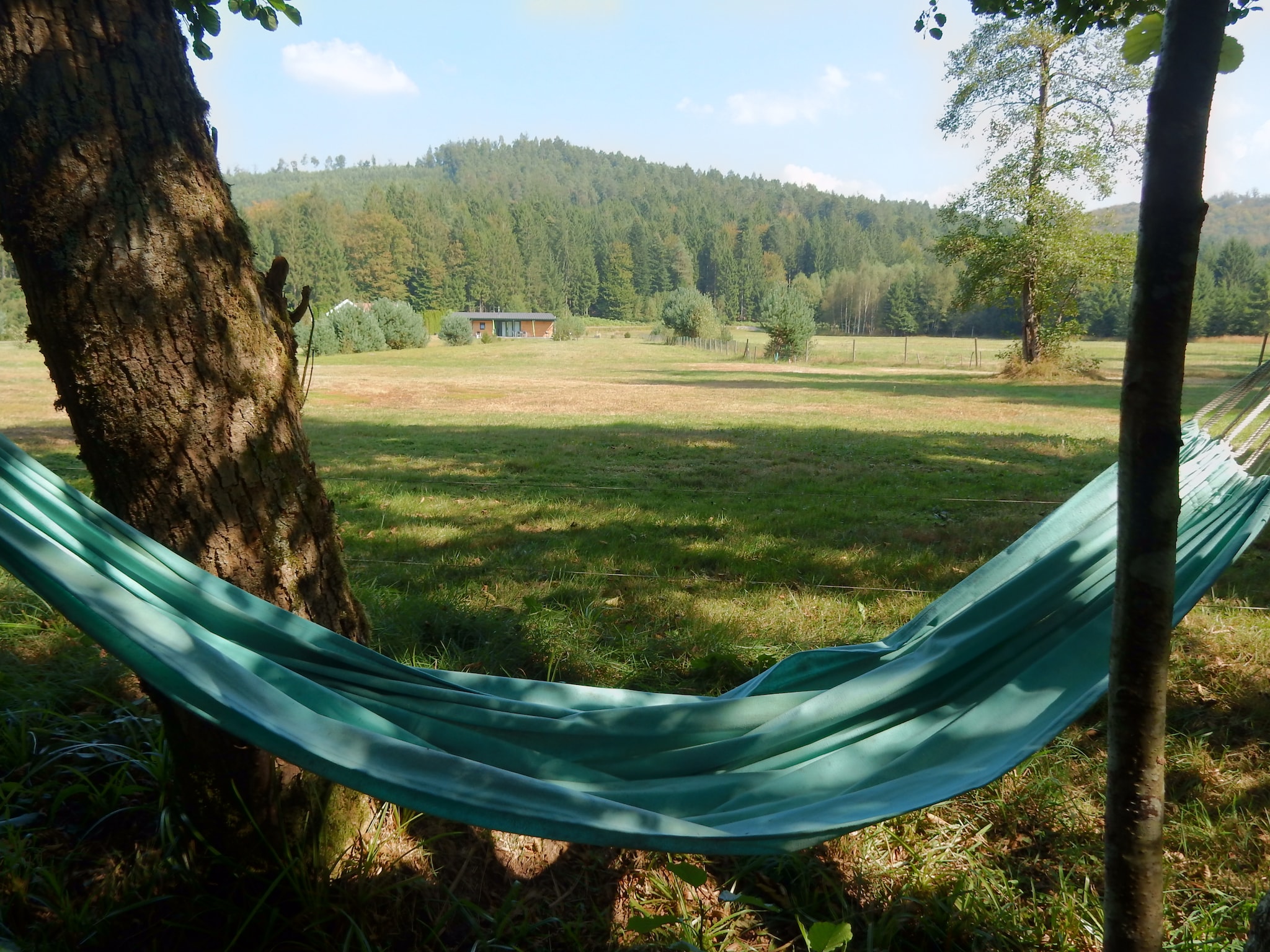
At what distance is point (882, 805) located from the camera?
1.35 metres

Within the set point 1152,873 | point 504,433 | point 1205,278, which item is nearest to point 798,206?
point 1205,278

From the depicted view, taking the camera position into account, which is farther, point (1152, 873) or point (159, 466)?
point (159, 466)

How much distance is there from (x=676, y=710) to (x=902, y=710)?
45 cm

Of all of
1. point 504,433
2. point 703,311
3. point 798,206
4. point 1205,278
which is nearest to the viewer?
point 504,433

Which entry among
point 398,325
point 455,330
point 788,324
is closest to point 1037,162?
point 788,324

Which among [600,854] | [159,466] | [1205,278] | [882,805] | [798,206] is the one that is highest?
[798,206]

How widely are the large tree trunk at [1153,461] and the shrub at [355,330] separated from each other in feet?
125

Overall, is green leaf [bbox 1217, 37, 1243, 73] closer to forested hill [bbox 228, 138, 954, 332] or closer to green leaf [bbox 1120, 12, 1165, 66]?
green leaf [bbox 1120, 12, 1165, 66]

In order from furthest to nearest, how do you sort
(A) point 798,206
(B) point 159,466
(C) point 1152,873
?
(A) point 798,206 → (B) point 159,466 → (C) point 1152,873

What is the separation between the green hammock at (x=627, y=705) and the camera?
1193mm

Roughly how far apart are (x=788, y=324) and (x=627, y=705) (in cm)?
3352

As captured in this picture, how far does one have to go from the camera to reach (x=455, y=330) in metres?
45.4

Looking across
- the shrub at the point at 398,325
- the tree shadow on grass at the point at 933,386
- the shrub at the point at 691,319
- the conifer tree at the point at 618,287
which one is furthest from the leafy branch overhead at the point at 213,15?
the conifer tree at the point at 618,287

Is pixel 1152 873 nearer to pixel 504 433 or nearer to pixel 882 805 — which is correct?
pixel 882 805
